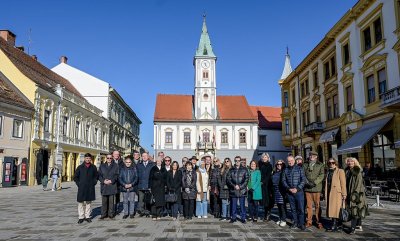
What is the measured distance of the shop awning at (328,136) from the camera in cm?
2434

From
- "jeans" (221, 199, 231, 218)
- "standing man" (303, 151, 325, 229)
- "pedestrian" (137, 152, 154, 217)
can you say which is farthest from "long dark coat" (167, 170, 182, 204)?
"standing man" (303, 151, 325, 229)

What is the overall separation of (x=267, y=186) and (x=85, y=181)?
5.23 metres

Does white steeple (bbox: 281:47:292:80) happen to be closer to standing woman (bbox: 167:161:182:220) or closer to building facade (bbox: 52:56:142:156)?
building facade (bbox: 52:56:142:156)

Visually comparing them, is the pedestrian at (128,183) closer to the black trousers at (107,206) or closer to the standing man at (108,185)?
the standing man at (108,185)

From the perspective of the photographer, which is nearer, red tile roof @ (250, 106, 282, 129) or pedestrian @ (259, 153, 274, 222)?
pedestrian @ (259, 153, 274, 222)

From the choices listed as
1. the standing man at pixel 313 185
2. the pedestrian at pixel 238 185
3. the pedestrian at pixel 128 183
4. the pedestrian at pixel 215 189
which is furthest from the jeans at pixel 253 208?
the pedestrian at pixel 128 183

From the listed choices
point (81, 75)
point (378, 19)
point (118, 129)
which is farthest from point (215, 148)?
point (378, 19)

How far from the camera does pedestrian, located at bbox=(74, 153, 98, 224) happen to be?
31.4ft

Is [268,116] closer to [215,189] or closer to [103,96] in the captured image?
[103,96]

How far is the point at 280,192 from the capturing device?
9547 millimetres

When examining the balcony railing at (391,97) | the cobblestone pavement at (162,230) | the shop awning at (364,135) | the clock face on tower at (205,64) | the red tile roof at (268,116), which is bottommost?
the cobblestone pavement at (162,230)

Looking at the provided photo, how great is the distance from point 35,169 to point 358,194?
24.8 metres

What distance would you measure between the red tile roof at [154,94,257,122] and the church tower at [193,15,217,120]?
1.36 m

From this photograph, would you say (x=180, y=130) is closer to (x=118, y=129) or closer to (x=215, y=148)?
(x=215, y=148)
